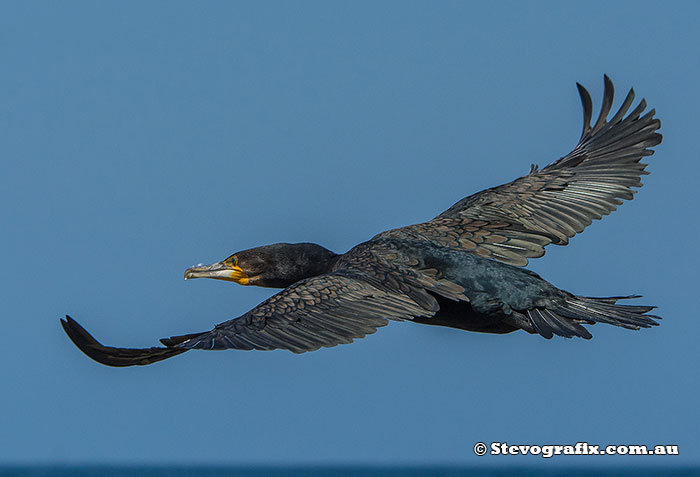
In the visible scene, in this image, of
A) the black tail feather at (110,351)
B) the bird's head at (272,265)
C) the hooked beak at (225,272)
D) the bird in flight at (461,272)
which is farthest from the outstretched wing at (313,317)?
the hooked beak at (225,272)

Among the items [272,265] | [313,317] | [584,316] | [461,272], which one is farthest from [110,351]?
[584,316]

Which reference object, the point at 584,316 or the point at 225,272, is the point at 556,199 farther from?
the point at 225,272

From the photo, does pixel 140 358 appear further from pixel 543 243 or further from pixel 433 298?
pixel 543 243

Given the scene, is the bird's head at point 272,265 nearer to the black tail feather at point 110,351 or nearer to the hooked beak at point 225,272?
the hooked beak at point 225,272

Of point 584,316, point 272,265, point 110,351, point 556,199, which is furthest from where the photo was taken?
point 556,199

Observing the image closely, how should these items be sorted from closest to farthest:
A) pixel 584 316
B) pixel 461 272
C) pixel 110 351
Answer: pixel 110 351, pixel 584 316, pixel 461 272

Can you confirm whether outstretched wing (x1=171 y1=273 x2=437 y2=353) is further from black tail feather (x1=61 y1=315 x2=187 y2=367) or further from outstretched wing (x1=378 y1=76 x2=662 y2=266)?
outstretched wing (x1=378 y1=76 x2=662 y2=266)

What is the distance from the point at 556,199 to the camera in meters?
8.58

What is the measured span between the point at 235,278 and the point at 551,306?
2.45 m

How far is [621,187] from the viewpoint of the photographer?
8539 mm

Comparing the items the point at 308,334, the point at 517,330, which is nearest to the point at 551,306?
the point at 517,330

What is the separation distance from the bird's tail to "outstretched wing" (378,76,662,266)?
491 mm

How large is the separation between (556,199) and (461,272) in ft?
5.13

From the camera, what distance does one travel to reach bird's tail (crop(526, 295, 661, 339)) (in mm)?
6965
